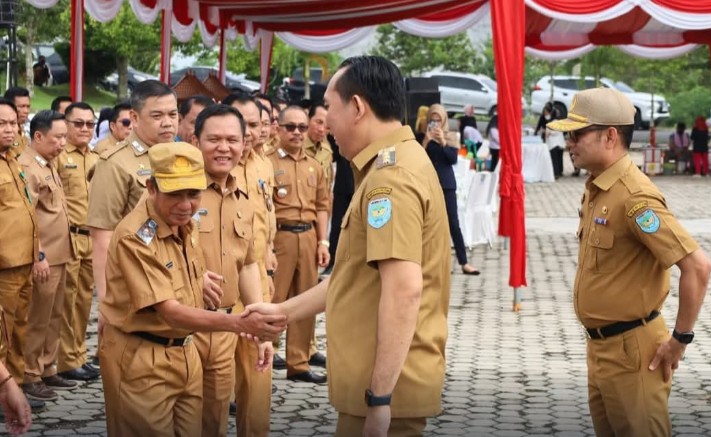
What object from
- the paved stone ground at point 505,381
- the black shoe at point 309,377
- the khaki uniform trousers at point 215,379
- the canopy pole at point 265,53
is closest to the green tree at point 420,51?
the canopy pole at point 265,53

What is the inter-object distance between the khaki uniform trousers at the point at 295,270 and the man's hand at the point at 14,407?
13.1ft

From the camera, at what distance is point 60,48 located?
40.9m

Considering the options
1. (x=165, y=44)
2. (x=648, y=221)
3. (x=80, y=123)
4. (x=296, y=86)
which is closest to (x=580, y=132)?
(x=648, y=221)

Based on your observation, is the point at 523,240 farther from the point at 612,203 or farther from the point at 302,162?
the point at 612,203

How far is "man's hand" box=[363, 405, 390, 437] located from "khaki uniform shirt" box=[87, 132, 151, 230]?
2.90 metres

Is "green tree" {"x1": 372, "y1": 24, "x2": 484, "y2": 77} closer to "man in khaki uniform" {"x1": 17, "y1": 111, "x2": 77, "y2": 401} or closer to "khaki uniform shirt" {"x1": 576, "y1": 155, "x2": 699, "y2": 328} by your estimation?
"man in khaki uniform" {"x1": 17, "y1": 111, "x2": 77, "y2": 401}

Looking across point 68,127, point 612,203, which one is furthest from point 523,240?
point 612,203

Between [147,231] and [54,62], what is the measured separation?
37.0m

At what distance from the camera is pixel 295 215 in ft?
27.2

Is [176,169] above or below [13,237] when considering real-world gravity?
above

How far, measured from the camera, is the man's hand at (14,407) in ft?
13.2

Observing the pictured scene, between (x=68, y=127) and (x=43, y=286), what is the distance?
147cm

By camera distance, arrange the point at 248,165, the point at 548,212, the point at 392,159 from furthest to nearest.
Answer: the point at 548,212 < the point at 248,165 < the point at 392,159

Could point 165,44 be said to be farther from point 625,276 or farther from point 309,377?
point 625,276
